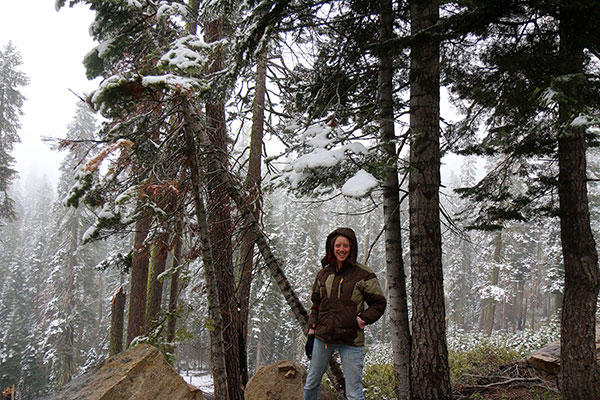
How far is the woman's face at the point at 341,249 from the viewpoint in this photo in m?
3.90

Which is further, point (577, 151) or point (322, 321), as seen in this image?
point (577, 151)

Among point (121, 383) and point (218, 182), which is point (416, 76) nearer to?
point (218, 182)

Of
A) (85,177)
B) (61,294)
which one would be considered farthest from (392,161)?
(61,294)

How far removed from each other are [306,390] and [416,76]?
4.15 m

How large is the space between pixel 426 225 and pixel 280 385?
3.37 m

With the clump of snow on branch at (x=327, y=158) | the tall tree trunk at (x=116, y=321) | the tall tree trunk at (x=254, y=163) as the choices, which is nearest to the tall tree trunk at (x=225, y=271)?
the tall tree trunk at (x=254, y=163)

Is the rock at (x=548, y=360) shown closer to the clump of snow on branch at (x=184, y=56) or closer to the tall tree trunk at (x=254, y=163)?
the tall tree trunk at (x=254, y=163)

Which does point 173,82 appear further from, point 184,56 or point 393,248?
point 393,248

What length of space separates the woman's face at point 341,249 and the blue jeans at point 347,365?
3.12 feet

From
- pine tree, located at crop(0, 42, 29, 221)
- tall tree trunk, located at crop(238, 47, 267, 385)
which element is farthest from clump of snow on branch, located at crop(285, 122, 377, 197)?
pine tree, located at crop(0, 42, 29, 221)

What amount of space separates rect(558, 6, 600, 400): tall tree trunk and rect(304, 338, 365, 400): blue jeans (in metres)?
3.64

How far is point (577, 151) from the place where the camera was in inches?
203

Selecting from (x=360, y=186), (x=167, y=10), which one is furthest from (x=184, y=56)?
(x=360, y=186)

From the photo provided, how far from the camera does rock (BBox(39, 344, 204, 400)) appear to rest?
3816 mm
